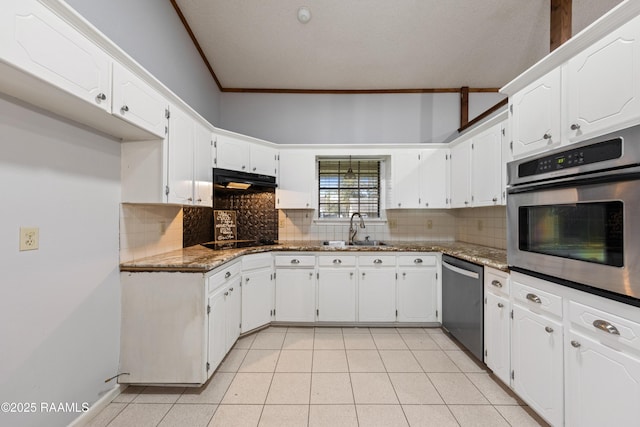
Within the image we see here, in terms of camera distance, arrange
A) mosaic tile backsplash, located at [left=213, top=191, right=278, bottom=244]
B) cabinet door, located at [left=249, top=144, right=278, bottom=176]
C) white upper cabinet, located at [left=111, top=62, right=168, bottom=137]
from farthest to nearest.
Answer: mosaic tile backsplash, located at [left=213, top=191, right=278, bottom=244] < cabinet door, located at [left=249, top=144, right=278, bottom=176] < white upper cabinet, located at [left=111, top=62, right=168, bottom=137]

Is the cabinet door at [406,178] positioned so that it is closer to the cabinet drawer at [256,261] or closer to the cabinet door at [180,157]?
the cabinet drawer at [256,261]

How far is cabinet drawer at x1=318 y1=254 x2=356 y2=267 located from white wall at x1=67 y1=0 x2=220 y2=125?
2.17 m

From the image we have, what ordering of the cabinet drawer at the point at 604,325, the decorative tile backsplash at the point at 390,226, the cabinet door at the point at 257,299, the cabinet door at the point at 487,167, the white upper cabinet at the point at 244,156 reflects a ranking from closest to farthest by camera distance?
the cabinet drawer at the point at 604,325 → the cabinet door at the point at 487,167 → the cabinet door at the point at 257,299 → the white upper cabinet at the point at 244,156 → the decorative tile backsplash at the point at 390,226

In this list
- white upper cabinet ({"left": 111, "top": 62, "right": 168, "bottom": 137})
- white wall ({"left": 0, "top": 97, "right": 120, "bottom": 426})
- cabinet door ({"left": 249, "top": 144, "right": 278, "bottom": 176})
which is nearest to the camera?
white wall ({"left": 0, "top": 97, "right": 120, "bottom": 426})

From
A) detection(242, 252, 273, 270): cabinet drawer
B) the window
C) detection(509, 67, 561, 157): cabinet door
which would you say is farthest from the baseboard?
detection(509, 67, 561, 157): cabinet door

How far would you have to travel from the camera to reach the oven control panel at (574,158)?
1.16 metres

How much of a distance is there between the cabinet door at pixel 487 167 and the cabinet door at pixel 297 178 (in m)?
1.79

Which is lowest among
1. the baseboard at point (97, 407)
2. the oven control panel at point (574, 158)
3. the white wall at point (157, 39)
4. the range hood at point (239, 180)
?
the baseboard at point (97, 407)

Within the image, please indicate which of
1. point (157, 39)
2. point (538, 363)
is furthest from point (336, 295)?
point (157, 39)

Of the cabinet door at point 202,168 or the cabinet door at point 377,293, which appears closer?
the cabinet door at point 202,168

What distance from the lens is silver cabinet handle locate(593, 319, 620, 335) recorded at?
1.13 meters

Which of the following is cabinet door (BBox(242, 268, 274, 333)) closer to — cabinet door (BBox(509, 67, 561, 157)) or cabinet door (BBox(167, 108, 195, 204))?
cabinet door (BBox(167, 108, 195, 204))

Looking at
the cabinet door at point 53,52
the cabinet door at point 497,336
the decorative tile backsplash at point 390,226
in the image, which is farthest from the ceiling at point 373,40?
the cabinet door at point 497,336

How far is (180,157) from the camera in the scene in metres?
2.06
